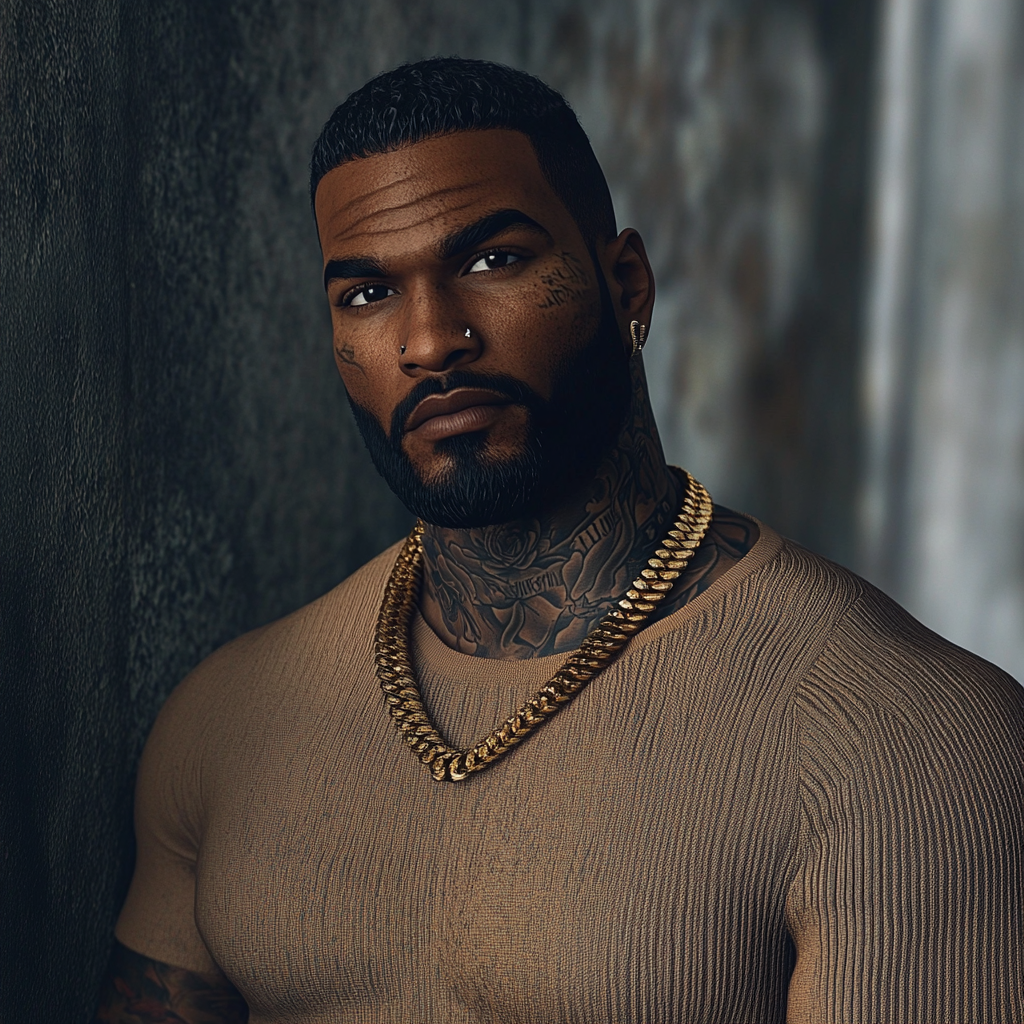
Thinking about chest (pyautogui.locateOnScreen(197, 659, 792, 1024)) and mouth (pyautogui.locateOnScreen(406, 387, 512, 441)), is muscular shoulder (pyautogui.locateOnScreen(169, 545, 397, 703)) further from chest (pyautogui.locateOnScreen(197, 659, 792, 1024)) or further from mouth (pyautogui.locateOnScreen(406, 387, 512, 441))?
mouth (pyautogui.locateOnScreen(406, 387, 512, 441))

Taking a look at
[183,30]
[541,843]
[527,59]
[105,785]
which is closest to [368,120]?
[183,30]

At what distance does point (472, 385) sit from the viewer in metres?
1.15

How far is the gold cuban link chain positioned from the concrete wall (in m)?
0.35

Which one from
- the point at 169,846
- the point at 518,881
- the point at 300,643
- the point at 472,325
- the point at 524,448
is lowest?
the point at 169,846

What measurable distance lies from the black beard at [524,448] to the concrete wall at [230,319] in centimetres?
35

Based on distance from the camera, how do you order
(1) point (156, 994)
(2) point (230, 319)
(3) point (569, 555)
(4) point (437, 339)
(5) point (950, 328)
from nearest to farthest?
(4) point (437, 339)
(3) point (569, 555)
(1) point (156, 994)
(2) point (230, 319)
(5) point (950, 328)

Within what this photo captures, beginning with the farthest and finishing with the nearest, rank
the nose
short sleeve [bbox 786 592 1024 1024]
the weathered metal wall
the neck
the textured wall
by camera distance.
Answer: the textured wall → the weathered metal wall → the neck → the nose → short sleeve [bbox 786 592 1024 1024]

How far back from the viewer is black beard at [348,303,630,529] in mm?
1166

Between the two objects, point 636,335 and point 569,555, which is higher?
point 636,335

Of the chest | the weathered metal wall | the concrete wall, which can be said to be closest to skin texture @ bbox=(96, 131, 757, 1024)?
the chest

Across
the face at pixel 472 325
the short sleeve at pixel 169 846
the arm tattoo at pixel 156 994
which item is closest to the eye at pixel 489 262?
the face at pixel 472 325

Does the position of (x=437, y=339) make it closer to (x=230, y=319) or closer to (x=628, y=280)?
(x=628, y=280)

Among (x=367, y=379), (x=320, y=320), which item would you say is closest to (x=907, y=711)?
(x=367, y=379)

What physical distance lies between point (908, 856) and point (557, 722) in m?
0.30
